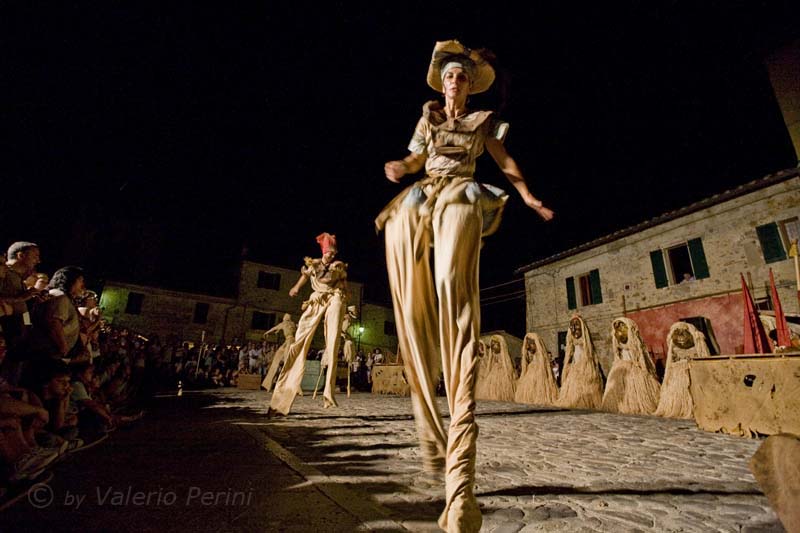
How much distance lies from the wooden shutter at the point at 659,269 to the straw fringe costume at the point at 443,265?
23.2 m

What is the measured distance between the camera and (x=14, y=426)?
2.63m

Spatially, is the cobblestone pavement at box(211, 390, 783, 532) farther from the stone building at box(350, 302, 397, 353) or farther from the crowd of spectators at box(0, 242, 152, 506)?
the stone building at box(350, 302, 397, 353)

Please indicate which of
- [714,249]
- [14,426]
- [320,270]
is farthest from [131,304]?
[714,249]

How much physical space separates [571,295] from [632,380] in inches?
736

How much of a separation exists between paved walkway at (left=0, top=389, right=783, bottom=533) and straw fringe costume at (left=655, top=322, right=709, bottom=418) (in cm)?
362

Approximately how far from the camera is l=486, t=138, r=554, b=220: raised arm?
2150 mm

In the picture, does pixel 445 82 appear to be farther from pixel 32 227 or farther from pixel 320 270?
pixel 32 227

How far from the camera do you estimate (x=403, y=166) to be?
239 centimetres

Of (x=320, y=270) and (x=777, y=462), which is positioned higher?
(x=320, y=270)

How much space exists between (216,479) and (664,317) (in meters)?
23.8

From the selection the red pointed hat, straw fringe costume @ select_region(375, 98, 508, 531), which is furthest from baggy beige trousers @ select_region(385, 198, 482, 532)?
the red pointed hat

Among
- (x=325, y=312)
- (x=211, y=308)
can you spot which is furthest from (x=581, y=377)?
(x=211, y=308)

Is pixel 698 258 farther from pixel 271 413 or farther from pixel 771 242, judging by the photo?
pixel 271 413

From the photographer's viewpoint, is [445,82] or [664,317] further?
[664,317]
